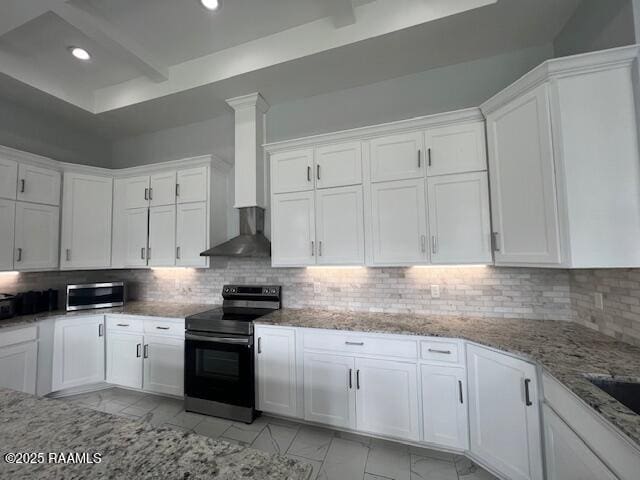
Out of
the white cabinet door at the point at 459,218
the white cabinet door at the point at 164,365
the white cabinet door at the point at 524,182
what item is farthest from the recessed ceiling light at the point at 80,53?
the white cabinet door at the point at 524,182

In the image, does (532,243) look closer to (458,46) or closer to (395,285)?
(395,285)

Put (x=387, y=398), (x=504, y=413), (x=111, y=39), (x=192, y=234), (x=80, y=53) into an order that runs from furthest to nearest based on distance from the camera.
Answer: (x=192, y=234)
(x=80, y=53)
(x=111, y=39)
(x=387, y=398)
(x=504, y=413)

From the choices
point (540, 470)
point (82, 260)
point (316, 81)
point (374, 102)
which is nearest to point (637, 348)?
point (540, 470)

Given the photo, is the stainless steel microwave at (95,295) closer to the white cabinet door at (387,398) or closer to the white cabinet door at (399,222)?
the white cabinet door at (387,398)

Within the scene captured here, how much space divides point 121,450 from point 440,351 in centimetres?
191

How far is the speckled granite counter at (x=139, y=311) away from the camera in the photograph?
8.92ft

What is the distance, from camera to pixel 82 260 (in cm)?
328

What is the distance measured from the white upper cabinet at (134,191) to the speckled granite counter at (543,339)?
2.21 metres

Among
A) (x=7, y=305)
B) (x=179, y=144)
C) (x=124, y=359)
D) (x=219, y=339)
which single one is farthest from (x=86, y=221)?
(x=219, y=339)

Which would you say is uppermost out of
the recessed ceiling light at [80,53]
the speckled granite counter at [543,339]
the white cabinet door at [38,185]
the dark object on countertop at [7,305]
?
the recessed ceiling light at [80,53]

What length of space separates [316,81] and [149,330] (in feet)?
10.2

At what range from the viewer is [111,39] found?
2.42 meters

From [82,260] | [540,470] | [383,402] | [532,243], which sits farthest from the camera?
[82,260]

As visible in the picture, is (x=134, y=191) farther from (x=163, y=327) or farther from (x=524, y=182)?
(x=524, y=182)
